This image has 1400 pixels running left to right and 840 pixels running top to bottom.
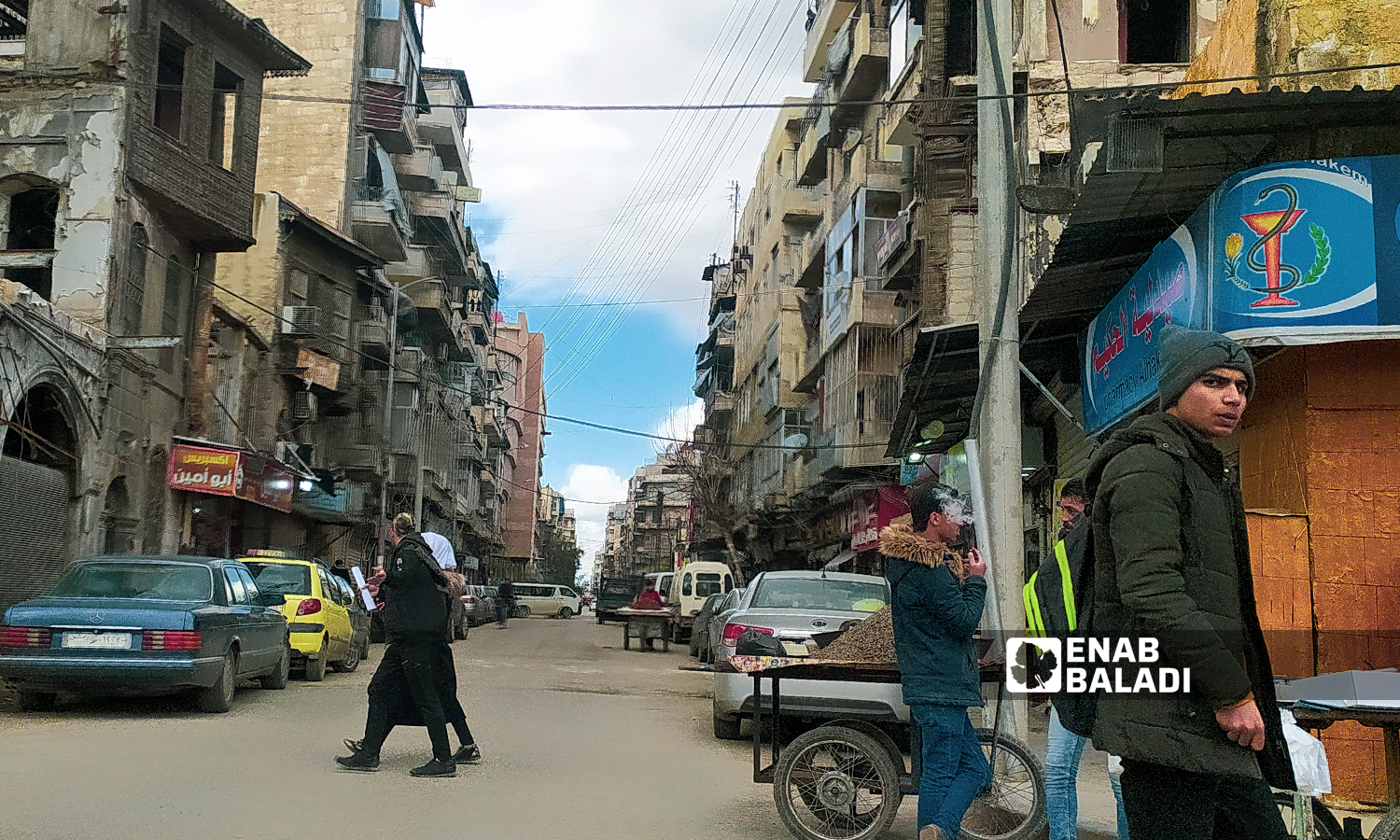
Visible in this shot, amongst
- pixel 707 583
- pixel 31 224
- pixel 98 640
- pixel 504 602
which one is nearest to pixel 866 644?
pixel 98 640

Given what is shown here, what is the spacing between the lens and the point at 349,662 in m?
19.5

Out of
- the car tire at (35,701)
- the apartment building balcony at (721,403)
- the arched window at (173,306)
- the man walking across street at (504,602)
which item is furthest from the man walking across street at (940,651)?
the apartment building balcony at (721,403)

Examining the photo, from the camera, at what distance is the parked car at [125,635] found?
1134 centimetres

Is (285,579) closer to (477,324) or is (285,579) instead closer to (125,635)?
(125,635)

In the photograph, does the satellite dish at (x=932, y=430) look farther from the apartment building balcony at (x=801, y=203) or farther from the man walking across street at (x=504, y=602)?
the apartment building balcony at (x=801, y=203)

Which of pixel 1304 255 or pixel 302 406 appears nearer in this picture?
pixel 1304 255

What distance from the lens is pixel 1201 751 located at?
3.10 metres

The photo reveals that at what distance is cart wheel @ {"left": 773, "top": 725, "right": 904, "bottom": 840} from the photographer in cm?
664

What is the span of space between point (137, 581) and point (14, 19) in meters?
17.8

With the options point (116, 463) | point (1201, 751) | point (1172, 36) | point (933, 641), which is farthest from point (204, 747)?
point (1172, 36)

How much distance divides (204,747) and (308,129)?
116ft

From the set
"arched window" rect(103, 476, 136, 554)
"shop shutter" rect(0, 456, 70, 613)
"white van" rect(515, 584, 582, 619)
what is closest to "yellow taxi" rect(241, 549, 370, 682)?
"shop shutter" rect(0, 456, 70, 613)

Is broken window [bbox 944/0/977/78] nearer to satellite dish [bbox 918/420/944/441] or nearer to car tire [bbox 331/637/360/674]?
satellite dish [bbox 918/420/944/441]

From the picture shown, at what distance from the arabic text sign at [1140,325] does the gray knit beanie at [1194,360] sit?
17.8 ft
